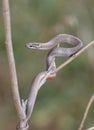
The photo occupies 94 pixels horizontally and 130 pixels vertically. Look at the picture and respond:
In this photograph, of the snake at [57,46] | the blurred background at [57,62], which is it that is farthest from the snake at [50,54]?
the blurred background at [57,62]

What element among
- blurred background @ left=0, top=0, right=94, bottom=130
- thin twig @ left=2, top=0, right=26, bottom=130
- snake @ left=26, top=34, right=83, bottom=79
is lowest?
blurred background @ left=0, top=0, right=94, bottom=130

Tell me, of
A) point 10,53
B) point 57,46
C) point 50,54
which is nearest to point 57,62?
point 57,46

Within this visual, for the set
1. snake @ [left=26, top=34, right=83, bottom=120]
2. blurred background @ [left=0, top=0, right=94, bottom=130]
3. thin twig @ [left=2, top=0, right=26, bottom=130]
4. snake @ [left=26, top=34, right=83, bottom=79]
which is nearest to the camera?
thin twig @ [left=2, top=0, right=26, bottom=130]

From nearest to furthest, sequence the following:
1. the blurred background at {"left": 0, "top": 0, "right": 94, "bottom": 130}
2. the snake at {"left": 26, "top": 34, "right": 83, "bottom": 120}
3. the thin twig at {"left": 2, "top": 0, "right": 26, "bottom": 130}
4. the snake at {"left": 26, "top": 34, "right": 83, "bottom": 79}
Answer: the thin twig at {"left": 2, "top": 0, "right": 26, "bottom": 130}
the snake at {"left": 26, "top": 34, "right": 83, "bottom": 120}
the snake at {"left": 26, "top": 34, "right": 83, "bottom": 79}
the blurred background at {"left": 0, "top": 0, "right": 94, "bottom": 130}

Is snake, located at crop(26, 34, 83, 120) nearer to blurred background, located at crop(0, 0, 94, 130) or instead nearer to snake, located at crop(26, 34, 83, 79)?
snake, located at crop(26, 34, 83, 79)

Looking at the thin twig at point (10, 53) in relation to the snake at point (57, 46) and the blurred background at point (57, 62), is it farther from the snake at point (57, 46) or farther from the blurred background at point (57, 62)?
the blurred background at point (57, 62)

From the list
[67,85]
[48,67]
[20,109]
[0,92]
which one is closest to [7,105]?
[0,92]

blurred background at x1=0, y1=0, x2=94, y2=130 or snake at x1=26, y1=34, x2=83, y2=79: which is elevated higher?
snake at x1=26, y1=34, x2=83, y2=79

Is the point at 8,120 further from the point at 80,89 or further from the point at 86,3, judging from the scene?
the point at 86,3

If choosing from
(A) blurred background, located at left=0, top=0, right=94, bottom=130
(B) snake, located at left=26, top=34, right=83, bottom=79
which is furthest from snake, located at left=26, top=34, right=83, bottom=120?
(A) blurred background, located at left=0, top=0, right=94, bottom=130
